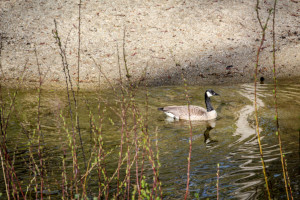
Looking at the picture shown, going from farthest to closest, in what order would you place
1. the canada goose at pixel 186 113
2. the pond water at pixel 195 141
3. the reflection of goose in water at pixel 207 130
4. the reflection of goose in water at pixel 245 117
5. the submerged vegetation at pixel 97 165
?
the canada goose at pixel 186 113
the reflection of goose in water at pixel 245 117
the reflection of goose in water at pixel 207 130
the pond water at pixel 195 141
the submerged vegetation at pixel 97 165

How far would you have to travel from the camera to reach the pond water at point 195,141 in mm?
5465

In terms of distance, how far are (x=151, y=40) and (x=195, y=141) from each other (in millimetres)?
7305

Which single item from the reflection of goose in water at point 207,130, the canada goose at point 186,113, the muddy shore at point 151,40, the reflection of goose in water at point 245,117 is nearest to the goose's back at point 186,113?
Result: the canada goose at point 186,113

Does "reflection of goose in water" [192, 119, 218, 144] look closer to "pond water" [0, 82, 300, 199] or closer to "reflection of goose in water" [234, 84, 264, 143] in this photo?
"pond water" [0, 82, 300, 199]

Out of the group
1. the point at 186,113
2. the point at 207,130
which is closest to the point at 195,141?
the point at 207,130

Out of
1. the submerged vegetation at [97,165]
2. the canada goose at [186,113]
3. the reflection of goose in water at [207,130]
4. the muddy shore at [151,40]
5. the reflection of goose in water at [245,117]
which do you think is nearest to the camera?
the submerged vegetation at [97,165]

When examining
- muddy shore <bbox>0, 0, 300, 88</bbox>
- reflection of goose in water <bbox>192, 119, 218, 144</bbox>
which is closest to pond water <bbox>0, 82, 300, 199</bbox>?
reflection of goose in water <bbox>192, 119, 218, 144</bbox>

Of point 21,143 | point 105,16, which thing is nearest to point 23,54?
point 105,16

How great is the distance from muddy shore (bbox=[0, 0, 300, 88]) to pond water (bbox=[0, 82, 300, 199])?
1.24 m

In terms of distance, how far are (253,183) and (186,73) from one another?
A: 24.5 feet

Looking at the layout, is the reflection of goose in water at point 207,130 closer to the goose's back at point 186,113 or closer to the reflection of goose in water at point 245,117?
the goose's back at point 186,113

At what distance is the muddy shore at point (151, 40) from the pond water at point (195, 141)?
124 centimetres

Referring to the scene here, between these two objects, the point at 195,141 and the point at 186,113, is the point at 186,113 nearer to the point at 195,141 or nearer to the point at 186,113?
the point at 186,113

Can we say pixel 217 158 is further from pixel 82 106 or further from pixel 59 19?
pixel 59 19
